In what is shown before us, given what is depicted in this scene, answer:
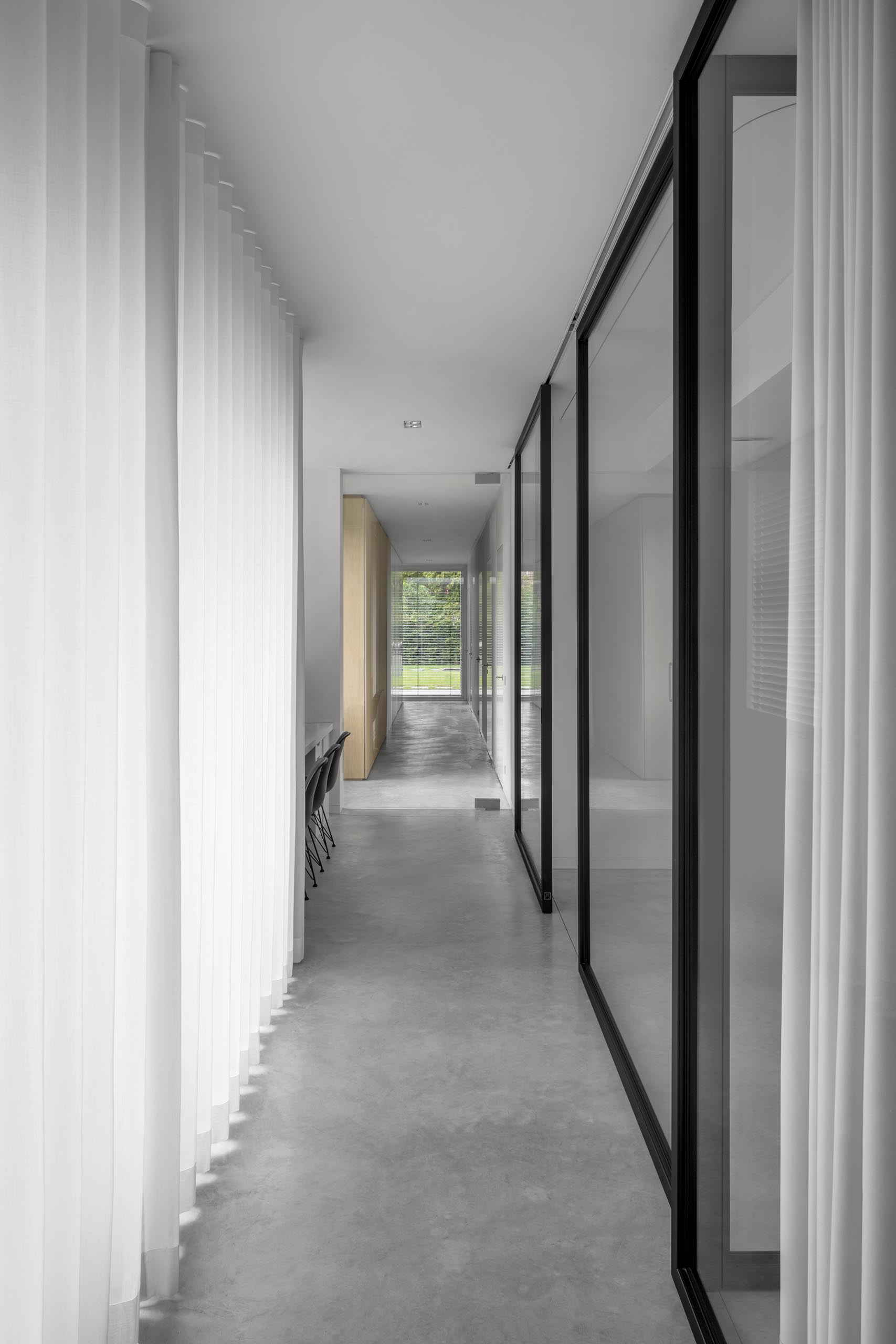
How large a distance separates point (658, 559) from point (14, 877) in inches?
68.5

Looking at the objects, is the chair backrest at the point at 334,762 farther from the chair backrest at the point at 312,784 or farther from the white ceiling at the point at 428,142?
the white ceiling at the point at 428,142

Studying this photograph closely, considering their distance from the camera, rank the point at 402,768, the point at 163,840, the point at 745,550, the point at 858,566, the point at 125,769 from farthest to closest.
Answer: the point at 402,768 → the point at 163,840 → the point at 125,769 → the point at 745,550 → the point at 858,566

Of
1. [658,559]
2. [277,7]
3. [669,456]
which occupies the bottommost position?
[658,559]

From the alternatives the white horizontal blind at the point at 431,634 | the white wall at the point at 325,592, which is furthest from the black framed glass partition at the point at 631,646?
the white horizontal blind at the point at 431,634

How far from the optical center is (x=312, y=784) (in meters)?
4.93

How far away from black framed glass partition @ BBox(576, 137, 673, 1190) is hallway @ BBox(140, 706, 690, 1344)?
19 cm

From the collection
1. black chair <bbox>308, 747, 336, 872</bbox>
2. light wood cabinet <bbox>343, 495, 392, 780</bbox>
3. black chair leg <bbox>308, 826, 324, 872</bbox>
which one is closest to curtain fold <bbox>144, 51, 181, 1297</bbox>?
black chair <bbox>308, 747, 336, 872</bbox>

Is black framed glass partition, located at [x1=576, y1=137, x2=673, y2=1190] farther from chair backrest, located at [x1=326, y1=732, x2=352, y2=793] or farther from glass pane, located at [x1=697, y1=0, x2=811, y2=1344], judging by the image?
chair backrest, located at [x1=326, y1=732, x2=352, y2=793]

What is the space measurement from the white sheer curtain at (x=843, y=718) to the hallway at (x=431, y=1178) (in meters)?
0.83

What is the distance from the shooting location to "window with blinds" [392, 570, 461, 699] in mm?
18297

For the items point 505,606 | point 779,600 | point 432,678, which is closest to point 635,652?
point 779,600

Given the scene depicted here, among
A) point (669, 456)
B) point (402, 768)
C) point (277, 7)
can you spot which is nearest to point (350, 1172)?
point (669, 456)

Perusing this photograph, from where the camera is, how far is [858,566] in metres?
1.04

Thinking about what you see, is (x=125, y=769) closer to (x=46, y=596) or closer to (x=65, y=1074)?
(x=46, y=596)
